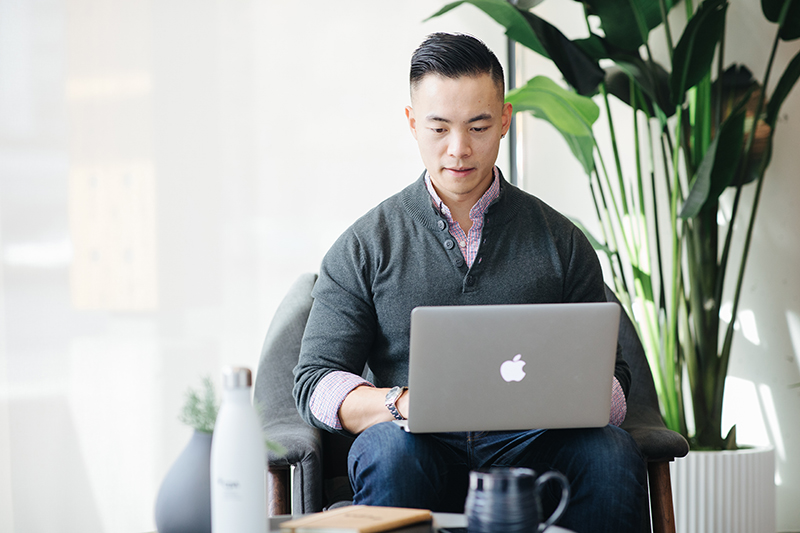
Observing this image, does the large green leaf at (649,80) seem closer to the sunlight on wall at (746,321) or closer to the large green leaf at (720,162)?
the large green leaf at (720,162)

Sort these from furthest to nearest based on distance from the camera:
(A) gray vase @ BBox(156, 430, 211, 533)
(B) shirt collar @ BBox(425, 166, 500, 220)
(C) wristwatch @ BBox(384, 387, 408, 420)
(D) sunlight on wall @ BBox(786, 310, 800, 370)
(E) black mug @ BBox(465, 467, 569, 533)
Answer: (D) sunlight on wall @ BBox(786, 310, 800, 370)
(B) shirt collar @ BBox(425, 166, 500, 220)
(C) wristwatch @ BBox(384, 387, 408, 420)
(A) gray vase @ BBox(156, 430, 211, 533)
(E) black mug @ BBox(465, 467, 569, 533)

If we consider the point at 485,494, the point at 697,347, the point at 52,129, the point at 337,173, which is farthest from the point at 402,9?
the point at 485,494

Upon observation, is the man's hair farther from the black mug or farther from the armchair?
the black mug

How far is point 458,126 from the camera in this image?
1365 mm

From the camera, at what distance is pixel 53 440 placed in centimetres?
198

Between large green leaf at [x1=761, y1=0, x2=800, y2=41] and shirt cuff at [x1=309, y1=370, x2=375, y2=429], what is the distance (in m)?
1.52

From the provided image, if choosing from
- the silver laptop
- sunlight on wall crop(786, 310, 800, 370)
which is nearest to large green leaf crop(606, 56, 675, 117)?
sunlight on wall crop(786, 310, 800, 370)

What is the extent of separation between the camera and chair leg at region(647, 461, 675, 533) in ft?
4.28

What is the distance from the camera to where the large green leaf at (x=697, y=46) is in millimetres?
1706

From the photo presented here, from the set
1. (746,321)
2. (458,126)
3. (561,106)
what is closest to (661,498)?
(458,126)

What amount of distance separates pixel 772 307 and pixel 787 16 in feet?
2.85

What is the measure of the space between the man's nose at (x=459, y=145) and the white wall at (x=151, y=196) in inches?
41.8

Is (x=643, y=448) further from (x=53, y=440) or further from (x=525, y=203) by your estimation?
(x=53, y=440)

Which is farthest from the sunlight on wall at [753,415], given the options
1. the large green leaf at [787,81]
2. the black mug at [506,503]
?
the black mug at [506,503]
